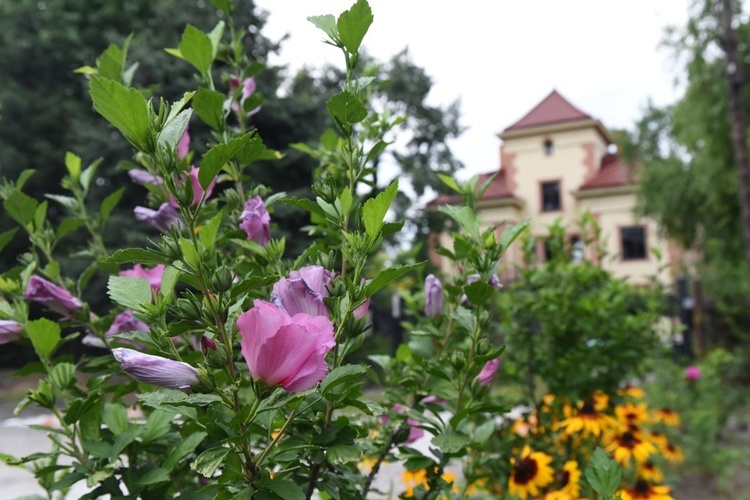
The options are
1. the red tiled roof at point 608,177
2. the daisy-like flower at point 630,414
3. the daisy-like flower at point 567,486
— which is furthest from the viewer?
the red tiled roof at point 608,177

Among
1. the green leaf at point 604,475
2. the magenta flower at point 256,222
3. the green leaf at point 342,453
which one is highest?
the magenta flower at point 256,222

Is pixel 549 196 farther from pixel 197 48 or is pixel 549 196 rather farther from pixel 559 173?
pixel 197 48

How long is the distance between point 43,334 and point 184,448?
288mm

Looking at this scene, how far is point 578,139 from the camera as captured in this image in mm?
21656

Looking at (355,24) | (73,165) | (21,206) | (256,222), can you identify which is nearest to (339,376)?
(256,222)

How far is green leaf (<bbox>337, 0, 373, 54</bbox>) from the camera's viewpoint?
2.82ft

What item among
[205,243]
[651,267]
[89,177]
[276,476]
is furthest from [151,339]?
[651,267]

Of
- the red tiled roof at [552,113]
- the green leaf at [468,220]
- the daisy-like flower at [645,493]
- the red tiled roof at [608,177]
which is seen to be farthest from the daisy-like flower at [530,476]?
the red tiled roof at [608,177]

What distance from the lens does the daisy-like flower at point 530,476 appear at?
1894 millimetres

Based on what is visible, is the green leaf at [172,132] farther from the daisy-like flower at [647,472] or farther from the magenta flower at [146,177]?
the daisy-like flower at [647,472]

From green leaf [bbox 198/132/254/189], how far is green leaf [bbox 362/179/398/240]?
0.17 m

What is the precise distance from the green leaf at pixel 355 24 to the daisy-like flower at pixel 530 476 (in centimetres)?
141

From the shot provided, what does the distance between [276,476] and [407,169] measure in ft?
33.8

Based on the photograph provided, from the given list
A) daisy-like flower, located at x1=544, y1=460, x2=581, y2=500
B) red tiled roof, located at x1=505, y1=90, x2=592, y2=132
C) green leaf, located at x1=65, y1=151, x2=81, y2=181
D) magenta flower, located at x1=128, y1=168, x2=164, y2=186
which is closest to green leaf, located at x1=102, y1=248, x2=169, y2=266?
magenta flower, located at x1=128, y1=168, x2=164, y2=186
